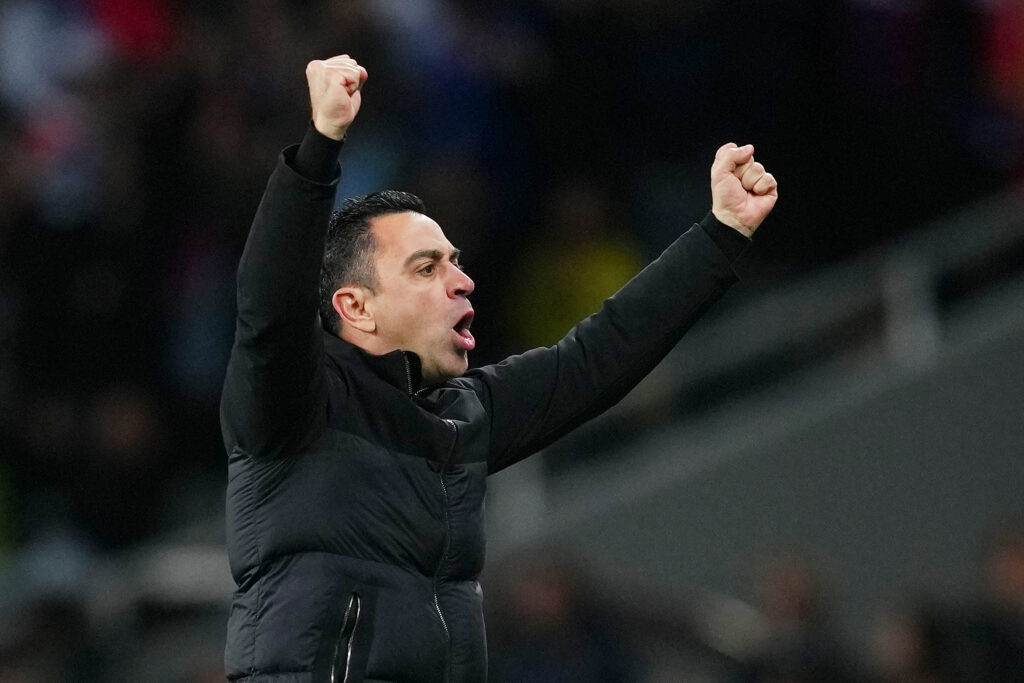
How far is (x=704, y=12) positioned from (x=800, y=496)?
2.38 meters

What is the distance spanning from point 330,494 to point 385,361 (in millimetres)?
329

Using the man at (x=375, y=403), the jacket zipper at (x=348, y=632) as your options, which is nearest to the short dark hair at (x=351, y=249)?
the man at (x=375, y=403)

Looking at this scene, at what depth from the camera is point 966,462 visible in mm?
8273

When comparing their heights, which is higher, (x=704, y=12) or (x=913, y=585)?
(x=704, y=12)

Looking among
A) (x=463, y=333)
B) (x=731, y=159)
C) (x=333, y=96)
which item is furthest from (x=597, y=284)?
(x=333, y=96)

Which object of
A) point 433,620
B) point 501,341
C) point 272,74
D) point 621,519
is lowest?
point 433,620

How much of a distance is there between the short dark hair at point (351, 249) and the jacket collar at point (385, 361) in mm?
117

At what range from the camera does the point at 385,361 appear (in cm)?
353

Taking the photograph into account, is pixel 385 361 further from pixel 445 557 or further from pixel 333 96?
pixel 333 96

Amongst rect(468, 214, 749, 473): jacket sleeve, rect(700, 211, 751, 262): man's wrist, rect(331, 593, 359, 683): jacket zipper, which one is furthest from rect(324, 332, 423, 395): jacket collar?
rect(700, 211, 751, 262): man's wrist

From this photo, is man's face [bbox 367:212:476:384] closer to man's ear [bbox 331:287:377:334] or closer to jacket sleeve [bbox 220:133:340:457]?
man's ear [bbox 331:287:377:334]

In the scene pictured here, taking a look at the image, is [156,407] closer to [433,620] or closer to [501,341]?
[501,341]

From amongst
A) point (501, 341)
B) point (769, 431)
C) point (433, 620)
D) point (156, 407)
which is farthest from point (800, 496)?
point (433, 620)

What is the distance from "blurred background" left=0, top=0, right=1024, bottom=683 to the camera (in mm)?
7910
